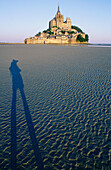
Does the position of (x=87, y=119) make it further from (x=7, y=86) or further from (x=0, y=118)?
(x=7, y=86)

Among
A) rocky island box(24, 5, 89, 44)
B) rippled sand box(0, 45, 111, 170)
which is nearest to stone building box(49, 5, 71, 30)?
rocky island box(24, 5, 89, 44)

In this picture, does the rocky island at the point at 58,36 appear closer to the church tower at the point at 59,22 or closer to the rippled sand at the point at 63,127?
the church tower at the point at 59,22

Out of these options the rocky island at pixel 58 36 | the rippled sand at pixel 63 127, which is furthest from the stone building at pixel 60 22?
the rippled sand at pixel 63 127

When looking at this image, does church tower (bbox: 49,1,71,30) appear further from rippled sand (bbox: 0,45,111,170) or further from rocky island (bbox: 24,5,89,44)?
rippled sand (bbox: 0,45,111,170)

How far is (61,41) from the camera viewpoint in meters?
106

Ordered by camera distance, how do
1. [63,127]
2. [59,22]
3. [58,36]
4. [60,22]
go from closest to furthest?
[63,127] < [58,36] < [59,22] < [60,22]

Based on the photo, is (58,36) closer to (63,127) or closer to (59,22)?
(59,22)

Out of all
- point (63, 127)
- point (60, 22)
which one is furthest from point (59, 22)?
point (63, 127)

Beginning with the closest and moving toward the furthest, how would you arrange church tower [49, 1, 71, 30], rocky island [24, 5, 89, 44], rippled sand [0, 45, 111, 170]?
rippled sand [0, 45, 111, 170]
rocky island [24, 5, 89, 44]
church tower [49, 1, 71, 30]

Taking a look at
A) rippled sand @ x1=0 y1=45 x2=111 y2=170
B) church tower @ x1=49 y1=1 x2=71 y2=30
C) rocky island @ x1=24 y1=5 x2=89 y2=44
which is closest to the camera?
rippled sand @ x1=0 y1=45 x2=111 y2=170

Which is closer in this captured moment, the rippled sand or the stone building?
the rippled sand

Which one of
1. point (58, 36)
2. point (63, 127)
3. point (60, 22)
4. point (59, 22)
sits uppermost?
point (60, 22)

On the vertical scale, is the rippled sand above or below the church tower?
below

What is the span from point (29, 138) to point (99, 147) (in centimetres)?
207
